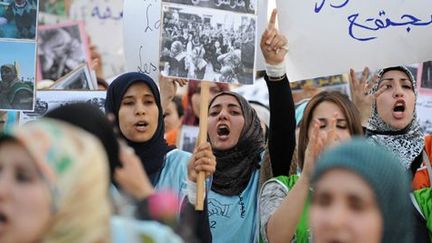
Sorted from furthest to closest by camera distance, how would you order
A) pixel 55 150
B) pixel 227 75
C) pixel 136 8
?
pixel 136 8 < pixel 227 75 < pixel 55 150

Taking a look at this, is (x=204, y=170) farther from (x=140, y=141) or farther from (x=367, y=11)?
(x=367, y=11)

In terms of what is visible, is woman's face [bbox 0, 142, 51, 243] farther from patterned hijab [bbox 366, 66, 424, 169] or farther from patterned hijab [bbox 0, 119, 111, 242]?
patterned hijab [bbox 366, 66, 424, 169]

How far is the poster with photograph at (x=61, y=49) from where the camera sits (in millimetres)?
7705

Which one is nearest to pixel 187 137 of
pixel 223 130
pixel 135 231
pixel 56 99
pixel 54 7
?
pixel 56 99

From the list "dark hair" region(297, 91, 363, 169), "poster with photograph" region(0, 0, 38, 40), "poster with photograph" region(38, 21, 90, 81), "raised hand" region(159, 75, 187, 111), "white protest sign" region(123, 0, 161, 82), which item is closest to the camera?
"dark hair" region(297, 91, 363, 169)

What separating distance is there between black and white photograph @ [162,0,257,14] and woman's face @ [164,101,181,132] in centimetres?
321

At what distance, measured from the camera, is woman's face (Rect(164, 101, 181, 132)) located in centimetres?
787

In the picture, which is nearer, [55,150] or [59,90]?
[55,150]

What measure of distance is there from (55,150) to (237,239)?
2.14 m

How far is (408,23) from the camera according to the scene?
16.3 feet

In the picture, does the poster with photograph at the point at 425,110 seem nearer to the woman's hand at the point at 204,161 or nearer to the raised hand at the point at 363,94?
the raised hand at the point at 363,94

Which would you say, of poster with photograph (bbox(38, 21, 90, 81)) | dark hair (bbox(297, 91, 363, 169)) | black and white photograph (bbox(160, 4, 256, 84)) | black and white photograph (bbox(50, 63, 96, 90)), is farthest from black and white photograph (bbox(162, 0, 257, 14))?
poster with photograph (bbox(38, 21, 90, 81))

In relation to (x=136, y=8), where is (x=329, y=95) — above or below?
below

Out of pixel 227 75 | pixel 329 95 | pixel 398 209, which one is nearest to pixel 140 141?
pixel 227 75
